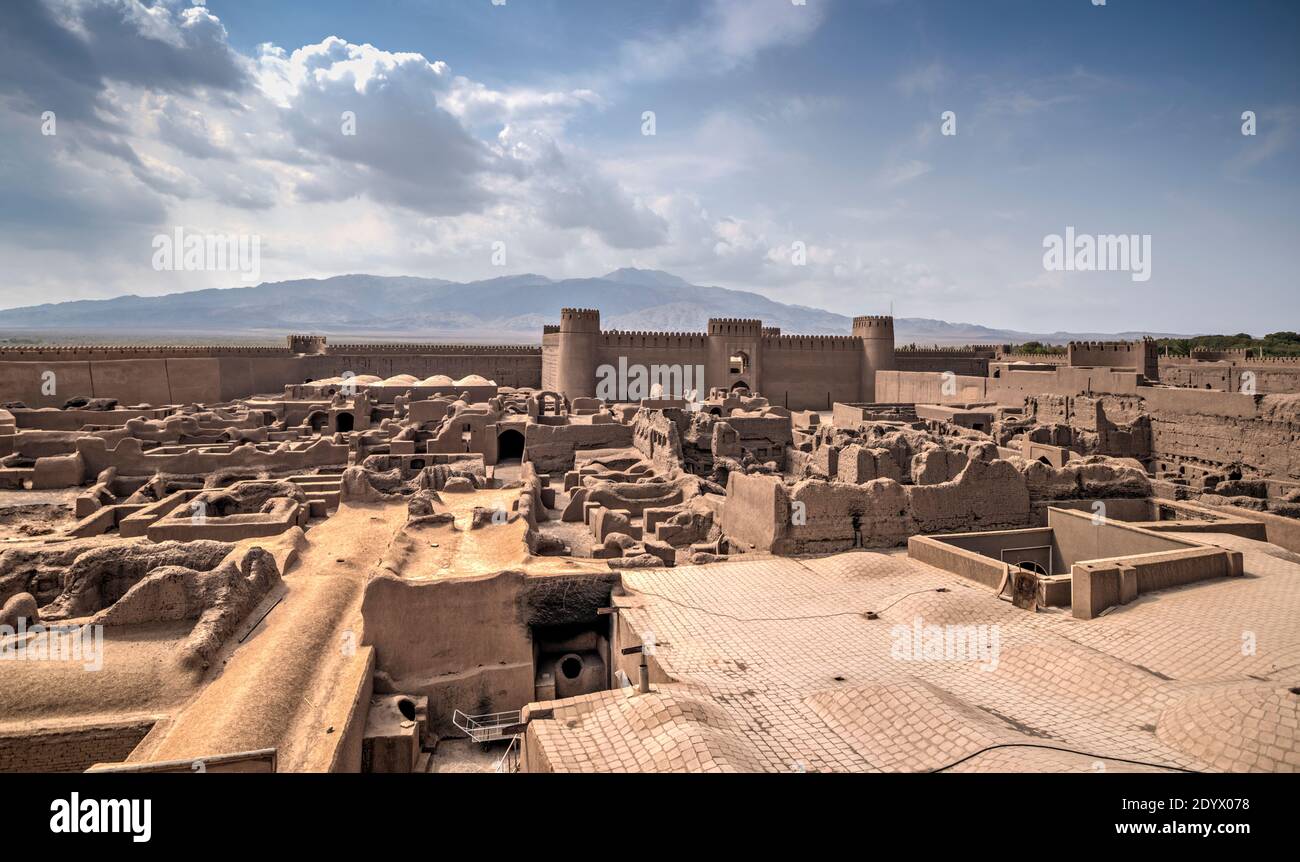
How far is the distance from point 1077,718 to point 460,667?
27.8 ft

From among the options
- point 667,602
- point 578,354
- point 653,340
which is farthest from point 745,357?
point 667,602

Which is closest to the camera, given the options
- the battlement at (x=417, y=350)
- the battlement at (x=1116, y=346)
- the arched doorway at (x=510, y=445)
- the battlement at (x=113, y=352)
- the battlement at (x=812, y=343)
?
the arched doorway at (x=510, y=445)

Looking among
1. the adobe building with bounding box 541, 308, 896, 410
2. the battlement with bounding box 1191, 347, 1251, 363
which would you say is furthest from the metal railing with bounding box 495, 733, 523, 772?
the battlement with bounding box 1191, 347, 1251, 363

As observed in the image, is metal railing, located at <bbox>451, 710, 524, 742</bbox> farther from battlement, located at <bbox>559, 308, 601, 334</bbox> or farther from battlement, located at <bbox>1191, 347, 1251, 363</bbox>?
battlement, located at <bbox>1191, 347, 1251, 363</bbox>

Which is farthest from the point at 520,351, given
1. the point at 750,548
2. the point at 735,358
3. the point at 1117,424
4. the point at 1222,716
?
the point at 1222,716

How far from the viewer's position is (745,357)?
1726 inches

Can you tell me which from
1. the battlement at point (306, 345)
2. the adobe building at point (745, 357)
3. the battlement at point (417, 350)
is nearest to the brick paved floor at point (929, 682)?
the adobe building at point (745, 357)

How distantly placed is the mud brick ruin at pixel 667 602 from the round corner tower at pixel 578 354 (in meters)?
16.0

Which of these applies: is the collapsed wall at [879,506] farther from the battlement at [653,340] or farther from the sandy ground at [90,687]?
the battlement at [653,340]

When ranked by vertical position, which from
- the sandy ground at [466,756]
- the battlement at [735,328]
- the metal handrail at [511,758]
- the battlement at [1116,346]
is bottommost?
the sandy ground at [466,756]

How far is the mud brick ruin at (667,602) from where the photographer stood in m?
7.34

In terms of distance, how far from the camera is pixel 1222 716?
6.67 meters

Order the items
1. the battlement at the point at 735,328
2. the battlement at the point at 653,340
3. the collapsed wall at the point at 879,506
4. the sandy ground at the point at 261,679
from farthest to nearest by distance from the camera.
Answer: the battlement at the point at 735,328, the battlement at the point at 653,340, the collapsed wall at the point at 879,506, the sandy ground at the point at 261,679
